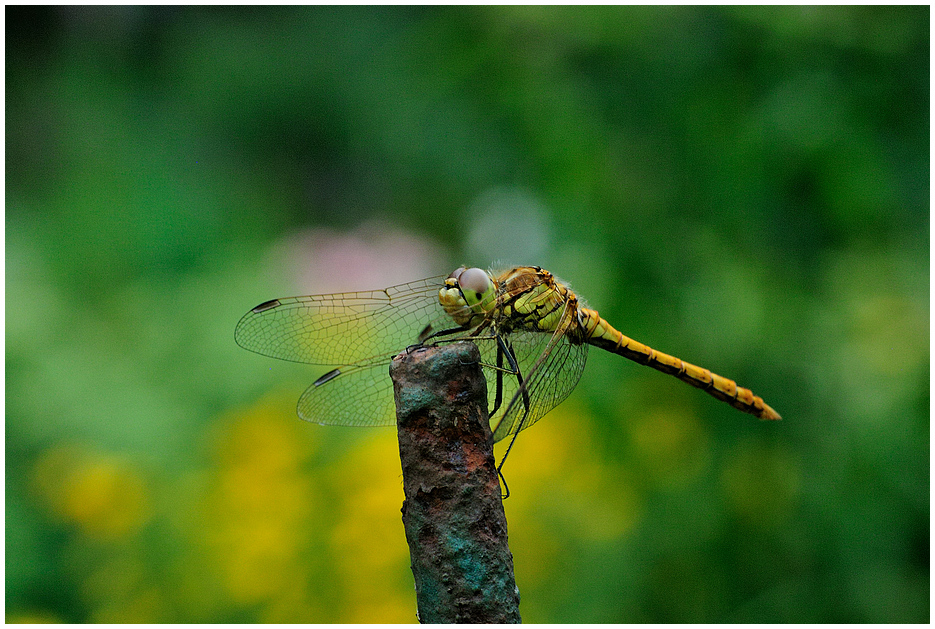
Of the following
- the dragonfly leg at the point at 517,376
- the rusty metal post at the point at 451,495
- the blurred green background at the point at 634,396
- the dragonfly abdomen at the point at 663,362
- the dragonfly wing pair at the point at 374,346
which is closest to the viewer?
the rusty metal post at the point at 451,495

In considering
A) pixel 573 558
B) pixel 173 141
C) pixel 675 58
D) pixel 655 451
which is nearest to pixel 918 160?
pixel 675 58

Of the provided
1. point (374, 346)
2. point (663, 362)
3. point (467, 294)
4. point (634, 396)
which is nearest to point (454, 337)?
point (467, 294)

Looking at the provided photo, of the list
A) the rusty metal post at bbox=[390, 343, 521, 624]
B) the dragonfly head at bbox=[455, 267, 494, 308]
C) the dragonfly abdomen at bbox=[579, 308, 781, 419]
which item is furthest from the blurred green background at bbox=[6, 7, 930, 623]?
the rusty metal post at bbox=[390, 343, 521, 624]

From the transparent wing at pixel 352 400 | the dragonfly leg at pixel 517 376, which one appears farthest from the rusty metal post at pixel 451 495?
the transparent wing at pixel 352 400

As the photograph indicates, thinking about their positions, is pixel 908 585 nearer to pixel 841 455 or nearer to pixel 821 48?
pixel 841 455

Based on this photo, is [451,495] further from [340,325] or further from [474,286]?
[340,325]

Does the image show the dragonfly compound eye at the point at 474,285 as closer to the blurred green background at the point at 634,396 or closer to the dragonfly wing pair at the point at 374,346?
the dragonfly wing pair at the point at 374,346

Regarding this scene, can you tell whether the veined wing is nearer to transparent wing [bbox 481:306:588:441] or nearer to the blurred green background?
transparent wing [bbox 481:306:588:441]

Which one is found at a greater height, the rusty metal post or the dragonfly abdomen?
the dragonfly abdomen
